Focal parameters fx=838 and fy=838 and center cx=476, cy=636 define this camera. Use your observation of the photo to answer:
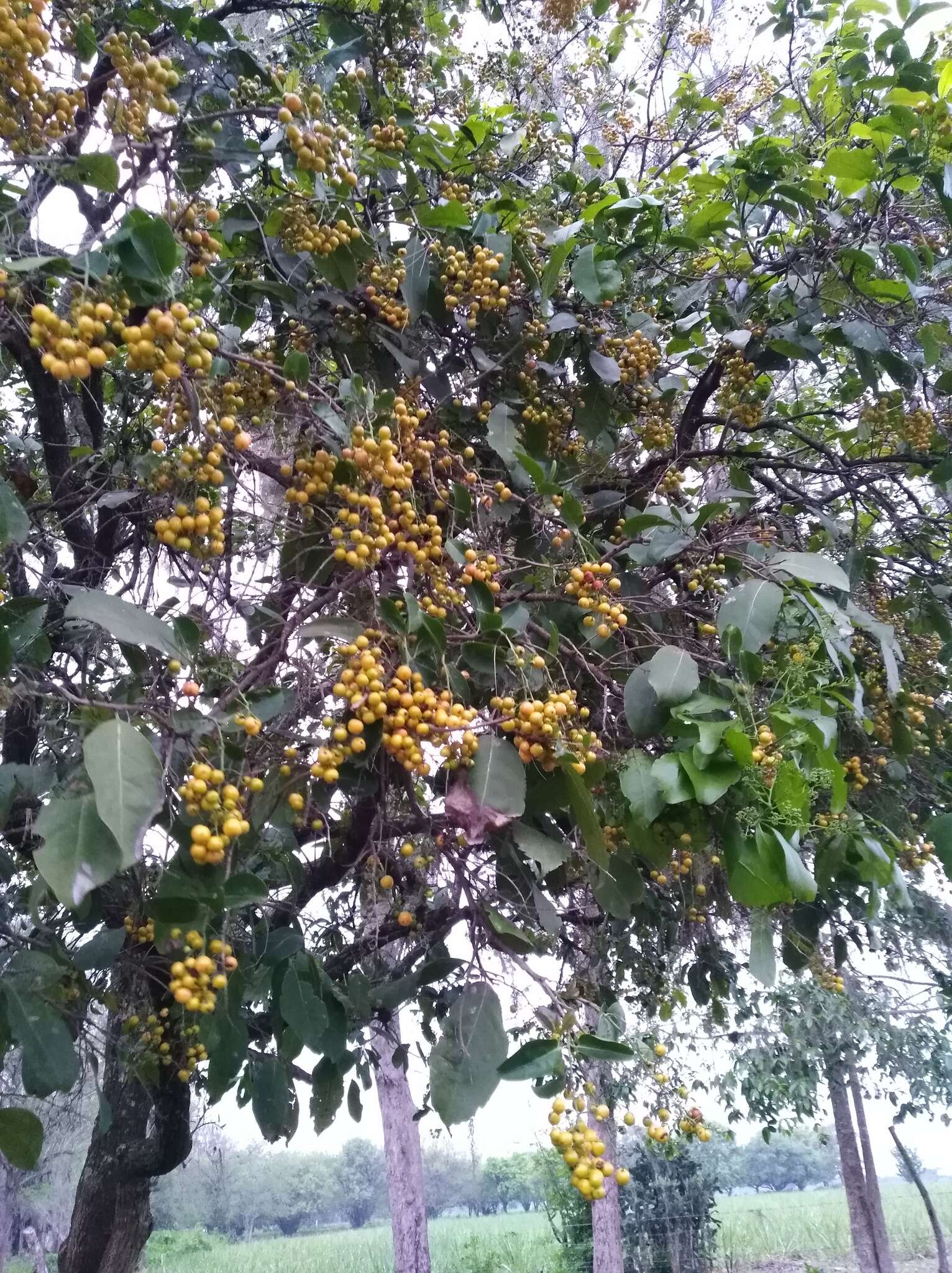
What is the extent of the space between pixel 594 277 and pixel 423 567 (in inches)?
28.1

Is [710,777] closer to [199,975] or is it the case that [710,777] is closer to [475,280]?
[199,975]

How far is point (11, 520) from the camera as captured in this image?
3.67 feet

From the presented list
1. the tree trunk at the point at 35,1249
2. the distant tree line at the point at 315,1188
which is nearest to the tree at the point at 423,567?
the distant tree line at the point at 315,1188

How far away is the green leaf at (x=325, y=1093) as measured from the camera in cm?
150

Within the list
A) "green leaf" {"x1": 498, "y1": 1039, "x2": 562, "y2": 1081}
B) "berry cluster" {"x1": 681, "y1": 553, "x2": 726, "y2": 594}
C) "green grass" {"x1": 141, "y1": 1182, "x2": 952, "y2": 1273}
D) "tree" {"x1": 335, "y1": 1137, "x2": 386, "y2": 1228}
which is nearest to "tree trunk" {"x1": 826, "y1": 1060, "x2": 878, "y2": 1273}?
"green grass" {"x1": 141, "y1": 1182, "x2": 952, "y2": 1273}

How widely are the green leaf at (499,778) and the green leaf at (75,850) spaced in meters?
0.45

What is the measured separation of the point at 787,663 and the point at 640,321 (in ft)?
2.80

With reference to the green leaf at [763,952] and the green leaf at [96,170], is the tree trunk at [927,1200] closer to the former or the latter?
the green leaf at [763,952]

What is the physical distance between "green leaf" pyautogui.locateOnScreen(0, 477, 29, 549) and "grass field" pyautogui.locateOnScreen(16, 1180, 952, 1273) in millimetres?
4836

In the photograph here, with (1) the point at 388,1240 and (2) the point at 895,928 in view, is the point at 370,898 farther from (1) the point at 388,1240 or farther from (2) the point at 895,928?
(1) the point at 388,1240

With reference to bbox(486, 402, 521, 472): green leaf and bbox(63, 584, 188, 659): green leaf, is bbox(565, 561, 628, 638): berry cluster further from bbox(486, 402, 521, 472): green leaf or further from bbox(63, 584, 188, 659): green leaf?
bbox(63, 584, 188, 659): green leaf

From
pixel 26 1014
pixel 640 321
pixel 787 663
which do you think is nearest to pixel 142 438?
pixel 640 321

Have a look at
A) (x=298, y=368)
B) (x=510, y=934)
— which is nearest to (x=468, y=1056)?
(x=510, y=934)

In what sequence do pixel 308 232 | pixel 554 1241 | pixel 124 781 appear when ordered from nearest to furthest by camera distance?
pixel 124 781 → pixel 308 232 → pixel 554 1241
